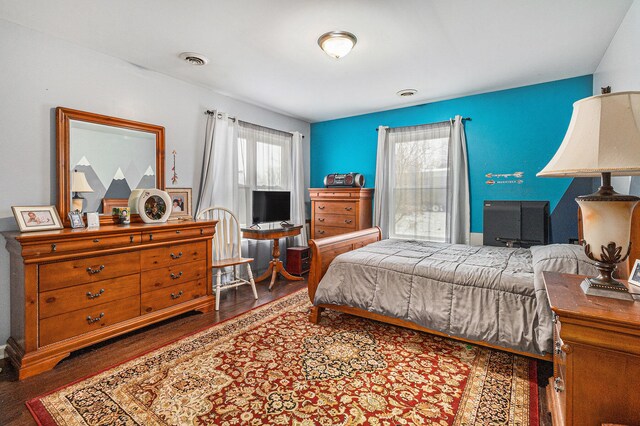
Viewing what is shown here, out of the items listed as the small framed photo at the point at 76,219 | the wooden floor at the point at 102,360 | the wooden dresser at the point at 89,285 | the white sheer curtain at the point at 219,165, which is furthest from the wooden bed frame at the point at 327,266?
the small framed photo at the point at 76,219

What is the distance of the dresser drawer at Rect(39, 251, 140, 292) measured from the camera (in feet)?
6.90

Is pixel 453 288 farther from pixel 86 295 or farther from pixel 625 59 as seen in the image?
pixel 86 295

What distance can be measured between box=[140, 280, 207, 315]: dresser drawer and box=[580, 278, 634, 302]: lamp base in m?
2.94

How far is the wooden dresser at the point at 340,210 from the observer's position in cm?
450

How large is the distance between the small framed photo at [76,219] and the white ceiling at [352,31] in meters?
1.43

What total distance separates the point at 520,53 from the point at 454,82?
31.3 inches

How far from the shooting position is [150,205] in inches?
117

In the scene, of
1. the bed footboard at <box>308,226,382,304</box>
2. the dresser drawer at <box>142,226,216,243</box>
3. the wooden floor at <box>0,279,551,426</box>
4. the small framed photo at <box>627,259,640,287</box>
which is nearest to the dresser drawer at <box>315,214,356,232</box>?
the bed footboard at <box>308,226,382,304</box>

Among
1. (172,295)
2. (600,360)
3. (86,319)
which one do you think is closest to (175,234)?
(172,295)

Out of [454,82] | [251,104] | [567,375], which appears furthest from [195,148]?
[567,375]

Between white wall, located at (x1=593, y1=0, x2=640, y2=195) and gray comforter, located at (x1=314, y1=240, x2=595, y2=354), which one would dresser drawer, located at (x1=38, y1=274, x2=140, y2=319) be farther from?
white wall, located at (x1=593, y1=0, x2=640, y2=195)

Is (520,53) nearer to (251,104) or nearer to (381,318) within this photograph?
(381,318)

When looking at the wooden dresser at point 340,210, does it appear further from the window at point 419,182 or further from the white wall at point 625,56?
the white wall at point 625,56

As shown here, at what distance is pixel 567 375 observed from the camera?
3.80ft
